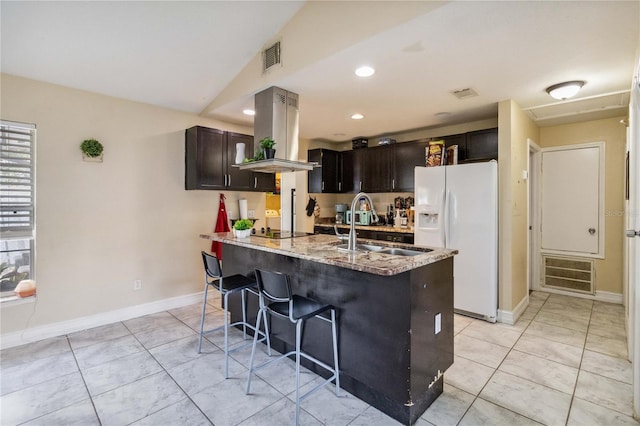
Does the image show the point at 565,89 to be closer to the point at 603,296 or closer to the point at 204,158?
the point at 603,296

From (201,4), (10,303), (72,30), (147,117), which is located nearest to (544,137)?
(201,4)

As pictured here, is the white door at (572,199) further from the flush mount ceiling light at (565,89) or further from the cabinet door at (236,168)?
the cabinet door at (236,168)

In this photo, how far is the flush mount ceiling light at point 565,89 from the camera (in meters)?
2.95

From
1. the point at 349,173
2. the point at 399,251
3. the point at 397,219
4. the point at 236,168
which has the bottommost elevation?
the point at 399,251

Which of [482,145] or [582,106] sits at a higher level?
[582,106]

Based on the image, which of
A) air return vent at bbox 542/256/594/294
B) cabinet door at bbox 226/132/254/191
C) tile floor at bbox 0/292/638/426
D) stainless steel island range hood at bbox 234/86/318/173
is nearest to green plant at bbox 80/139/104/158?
cabinet door at bbox 226/132/254/191

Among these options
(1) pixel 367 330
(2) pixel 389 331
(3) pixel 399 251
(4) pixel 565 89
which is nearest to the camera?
(2) pixel 389 331

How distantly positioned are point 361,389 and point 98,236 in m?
3.19

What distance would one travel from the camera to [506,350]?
2.88 metres

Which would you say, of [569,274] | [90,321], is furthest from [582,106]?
[90,321]

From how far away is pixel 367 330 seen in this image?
2074 mm

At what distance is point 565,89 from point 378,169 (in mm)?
2617

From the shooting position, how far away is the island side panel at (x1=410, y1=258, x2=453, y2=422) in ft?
6.32

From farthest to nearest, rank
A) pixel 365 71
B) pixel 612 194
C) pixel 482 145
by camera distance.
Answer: pixel 612 194 < pixel 482 145 < pixel 365 71
